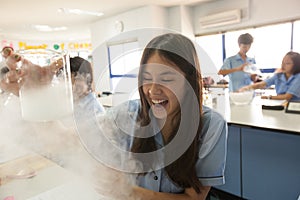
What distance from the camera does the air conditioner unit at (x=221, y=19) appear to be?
4.54 meters

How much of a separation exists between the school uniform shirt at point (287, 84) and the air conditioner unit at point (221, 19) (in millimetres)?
2119

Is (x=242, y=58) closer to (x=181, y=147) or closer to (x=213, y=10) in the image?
(x=213, y=10)

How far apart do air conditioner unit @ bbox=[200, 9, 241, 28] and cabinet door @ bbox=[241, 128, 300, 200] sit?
3.37 meters

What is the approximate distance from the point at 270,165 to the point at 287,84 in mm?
1402

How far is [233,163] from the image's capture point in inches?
79.7

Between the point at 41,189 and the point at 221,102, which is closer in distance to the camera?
the point at 41,189

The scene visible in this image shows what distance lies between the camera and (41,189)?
734 millimetres

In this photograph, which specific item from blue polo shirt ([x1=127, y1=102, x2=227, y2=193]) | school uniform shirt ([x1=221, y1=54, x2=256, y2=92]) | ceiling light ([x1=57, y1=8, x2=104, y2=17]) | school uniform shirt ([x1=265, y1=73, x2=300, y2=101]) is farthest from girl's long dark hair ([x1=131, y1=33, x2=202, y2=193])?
ceiling light ([x1=57, y1=8, x2=104, y2=17])

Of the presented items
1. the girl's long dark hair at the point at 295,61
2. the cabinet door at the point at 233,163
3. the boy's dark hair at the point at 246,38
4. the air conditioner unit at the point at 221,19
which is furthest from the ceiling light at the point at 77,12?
the cabinet door at the point at 233,163

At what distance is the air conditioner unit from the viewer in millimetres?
4537

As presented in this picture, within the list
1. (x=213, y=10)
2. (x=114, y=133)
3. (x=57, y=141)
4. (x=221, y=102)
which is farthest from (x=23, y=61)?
(x=213, y=10)

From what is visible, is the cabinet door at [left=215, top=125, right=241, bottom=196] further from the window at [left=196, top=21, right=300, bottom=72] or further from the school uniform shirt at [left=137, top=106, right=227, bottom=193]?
the window at [left=196, top=21, right=300, bottom=72]

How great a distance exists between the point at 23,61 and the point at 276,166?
1.92m

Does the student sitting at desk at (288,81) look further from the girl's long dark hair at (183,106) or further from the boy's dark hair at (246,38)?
the girl's long dark hair at (183,106)
